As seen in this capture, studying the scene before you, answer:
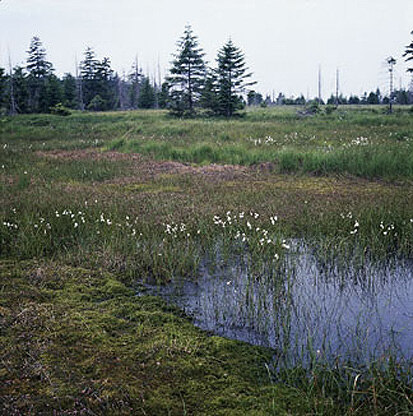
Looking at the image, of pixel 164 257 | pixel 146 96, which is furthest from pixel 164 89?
pixel 164 257

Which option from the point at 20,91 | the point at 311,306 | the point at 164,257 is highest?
the point at 20,91

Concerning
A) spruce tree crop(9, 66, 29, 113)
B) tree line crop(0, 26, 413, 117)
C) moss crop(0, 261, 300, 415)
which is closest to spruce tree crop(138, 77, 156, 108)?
tree line crop(0, 26, 413, 117)

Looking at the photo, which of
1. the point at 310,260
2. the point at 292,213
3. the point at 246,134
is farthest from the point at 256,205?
the point at 246,134

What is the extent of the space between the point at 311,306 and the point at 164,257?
2454mm

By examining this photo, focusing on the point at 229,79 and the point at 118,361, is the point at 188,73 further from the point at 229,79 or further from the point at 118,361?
the point at 118,361

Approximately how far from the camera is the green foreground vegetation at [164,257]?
310 centimetres

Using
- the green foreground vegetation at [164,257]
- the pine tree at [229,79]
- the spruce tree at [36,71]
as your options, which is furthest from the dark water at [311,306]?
the spruce tree at [36,71]

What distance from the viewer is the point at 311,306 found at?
4828 mm

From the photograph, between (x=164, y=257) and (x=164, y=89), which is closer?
(x=164, y=257)

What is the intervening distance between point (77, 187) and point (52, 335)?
771cm

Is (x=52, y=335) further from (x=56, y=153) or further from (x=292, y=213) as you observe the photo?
(x=56, y=153)

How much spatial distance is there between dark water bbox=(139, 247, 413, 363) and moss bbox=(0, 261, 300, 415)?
37cm

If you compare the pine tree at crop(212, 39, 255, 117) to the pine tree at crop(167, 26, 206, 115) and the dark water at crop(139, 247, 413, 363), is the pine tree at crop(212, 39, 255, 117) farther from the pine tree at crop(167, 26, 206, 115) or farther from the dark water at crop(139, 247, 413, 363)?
the dark water at crop(139, 247, 413, 363)

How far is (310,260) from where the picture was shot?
6344 millimetres
